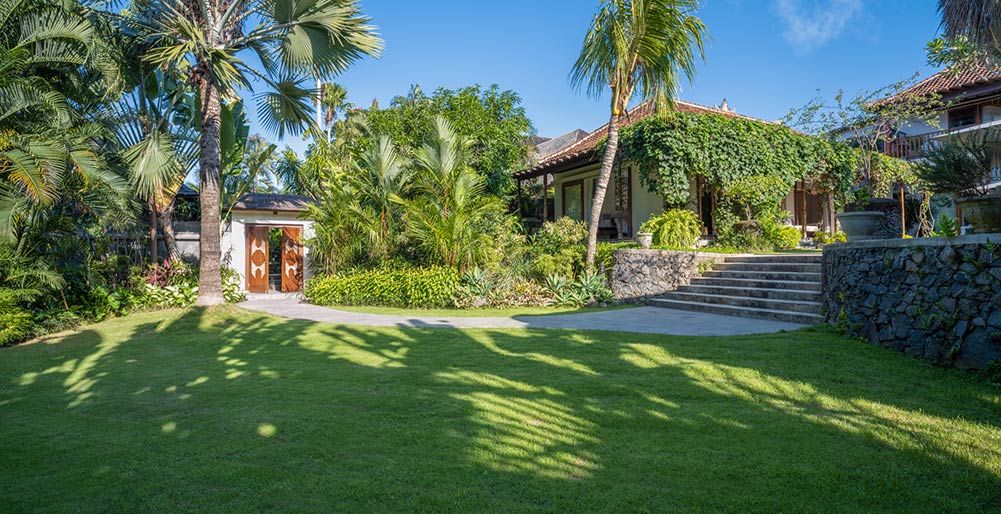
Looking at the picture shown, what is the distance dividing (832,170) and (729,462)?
650 inches

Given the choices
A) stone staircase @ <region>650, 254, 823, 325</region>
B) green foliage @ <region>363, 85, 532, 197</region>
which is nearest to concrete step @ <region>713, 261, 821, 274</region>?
stone staircase @ <region>650, 254, 823, 325</region>

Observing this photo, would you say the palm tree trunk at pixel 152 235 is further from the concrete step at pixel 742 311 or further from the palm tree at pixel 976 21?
the palm tree at pixel 976 21

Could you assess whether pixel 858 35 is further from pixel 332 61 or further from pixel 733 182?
pixel 332 61

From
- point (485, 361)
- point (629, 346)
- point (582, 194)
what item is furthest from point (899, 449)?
point (582, 194)

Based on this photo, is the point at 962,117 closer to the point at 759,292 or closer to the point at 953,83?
the point at 953,83

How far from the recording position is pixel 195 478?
9.77 ft

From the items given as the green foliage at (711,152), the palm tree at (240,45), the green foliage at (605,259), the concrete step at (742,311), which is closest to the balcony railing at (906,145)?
the green foliage at (711,152)

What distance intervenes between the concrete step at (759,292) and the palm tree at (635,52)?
2808mm

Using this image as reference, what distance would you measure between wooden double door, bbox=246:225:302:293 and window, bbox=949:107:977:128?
2455 cm

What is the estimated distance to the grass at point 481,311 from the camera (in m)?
10.1

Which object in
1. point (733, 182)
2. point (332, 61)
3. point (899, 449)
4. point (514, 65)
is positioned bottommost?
point (899, 449)

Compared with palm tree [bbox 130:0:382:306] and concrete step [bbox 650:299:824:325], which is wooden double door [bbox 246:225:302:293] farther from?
concrete step [bbox 650:299:824:325]

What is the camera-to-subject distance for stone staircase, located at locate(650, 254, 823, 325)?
8703mm

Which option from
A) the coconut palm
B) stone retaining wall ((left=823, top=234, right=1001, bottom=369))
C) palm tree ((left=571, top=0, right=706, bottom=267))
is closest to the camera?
stone retaining wall ((left=823, top=234, right=1001, bottom=369))
